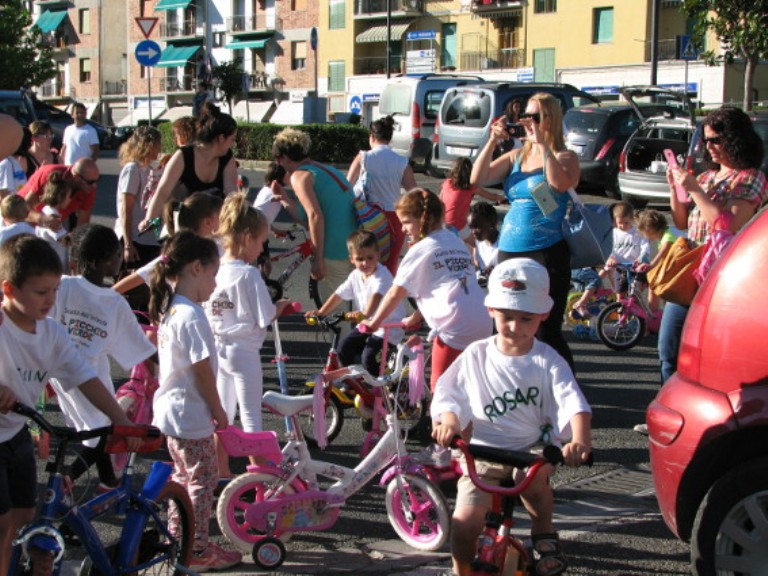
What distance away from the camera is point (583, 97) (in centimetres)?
2492

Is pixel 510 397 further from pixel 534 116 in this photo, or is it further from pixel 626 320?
pixel 626 320

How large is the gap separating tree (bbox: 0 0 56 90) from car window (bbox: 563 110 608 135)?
145ft

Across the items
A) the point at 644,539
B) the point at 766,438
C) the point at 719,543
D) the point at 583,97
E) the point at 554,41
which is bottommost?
the point at 644,539

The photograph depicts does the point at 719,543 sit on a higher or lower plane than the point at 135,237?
lower

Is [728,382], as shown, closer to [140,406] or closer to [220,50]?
[140,406]

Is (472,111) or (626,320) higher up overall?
(472,111)

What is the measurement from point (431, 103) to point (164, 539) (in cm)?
2530

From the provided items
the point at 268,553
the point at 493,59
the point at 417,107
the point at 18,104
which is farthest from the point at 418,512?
the point at 493,59

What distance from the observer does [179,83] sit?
75.3 m

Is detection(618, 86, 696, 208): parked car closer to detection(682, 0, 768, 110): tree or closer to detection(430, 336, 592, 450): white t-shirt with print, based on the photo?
detection(682, 0, 768, 110): tree

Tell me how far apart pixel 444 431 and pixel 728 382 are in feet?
3.49

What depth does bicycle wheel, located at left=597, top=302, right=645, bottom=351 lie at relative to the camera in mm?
10117

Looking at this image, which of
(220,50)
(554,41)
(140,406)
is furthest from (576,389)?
(220,50)

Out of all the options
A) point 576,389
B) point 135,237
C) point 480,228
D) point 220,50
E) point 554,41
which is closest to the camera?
point 576,389
